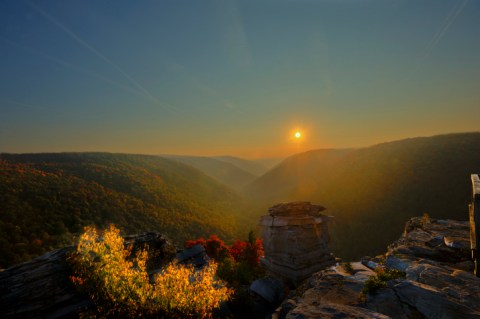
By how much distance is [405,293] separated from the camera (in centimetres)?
598

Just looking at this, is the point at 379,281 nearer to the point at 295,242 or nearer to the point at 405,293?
the point at 405,293

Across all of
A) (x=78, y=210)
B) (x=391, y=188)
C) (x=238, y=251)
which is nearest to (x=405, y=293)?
(x=238, y=251)

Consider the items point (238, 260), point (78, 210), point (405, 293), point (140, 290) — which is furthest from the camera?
point (78, 210)

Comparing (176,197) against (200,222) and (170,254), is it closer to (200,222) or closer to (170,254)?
(200,222)

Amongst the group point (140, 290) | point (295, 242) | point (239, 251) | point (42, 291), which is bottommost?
point (239, 251)

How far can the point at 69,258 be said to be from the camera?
10508 mm

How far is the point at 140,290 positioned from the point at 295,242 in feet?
30.4

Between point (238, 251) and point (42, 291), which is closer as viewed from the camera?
point (42, 291)

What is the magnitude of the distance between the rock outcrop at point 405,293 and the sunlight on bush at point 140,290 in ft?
8.27

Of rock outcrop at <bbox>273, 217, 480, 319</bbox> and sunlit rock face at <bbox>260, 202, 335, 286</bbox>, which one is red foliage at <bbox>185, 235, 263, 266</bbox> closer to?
sunlit rock face at <bbox>260, 202, 335, 286</bbox>

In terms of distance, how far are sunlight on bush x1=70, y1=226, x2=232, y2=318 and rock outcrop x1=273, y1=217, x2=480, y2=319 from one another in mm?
2522

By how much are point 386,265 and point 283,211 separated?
22.8 feet

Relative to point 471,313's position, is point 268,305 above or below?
below

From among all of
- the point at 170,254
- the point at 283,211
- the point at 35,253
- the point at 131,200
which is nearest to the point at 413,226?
the point at 283,211
